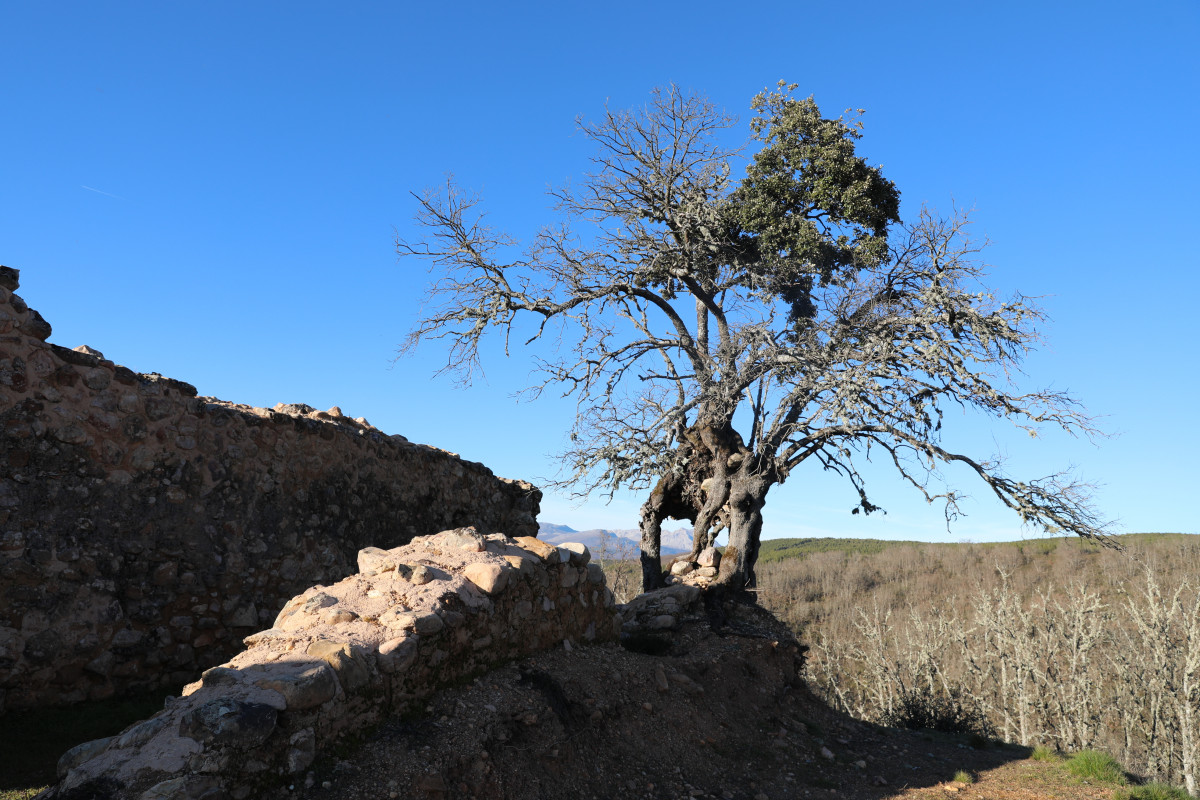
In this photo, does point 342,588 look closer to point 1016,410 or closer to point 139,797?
point 139,797

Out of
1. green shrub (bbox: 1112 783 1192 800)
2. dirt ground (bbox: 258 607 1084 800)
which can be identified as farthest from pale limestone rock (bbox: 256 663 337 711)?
green shrub (bbox: 1112 783 1192 800)

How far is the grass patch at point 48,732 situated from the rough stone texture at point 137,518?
0.16 meters

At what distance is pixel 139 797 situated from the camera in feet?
11.8

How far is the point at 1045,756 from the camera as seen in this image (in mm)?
9570

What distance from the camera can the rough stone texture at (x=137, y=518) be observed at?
20.9 ft

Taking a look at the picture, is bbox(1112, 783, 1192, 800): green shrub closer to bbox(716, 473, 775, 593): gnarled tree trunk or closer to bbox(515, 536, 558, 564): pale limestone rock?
bbox(716, 473, 775, 593): gnarled tree trunk

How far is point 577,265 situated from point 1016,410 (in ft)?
26.5

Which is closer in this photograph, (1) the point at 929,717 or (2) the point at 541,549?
(2) the point at 541,549

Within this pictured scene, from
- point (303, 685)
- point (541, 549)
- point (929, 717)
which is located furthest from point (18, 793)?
point (929, 717)

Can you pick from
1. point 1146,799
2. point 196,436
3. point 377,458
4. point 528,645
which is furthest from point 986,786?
point 196,436

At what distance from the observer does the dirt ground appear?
477 cm

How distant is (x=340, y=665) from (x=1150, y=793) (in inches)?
329

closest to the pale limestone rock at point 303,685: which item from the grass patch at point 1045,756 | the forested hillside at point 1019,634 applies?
the grass patch at point 1045,756

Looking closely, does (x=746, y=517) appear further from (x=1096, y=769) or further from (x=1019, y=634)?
(x=1019, y=634)
